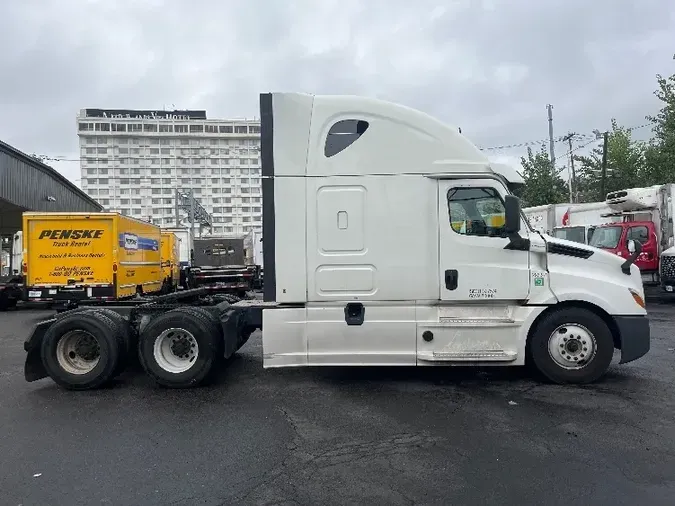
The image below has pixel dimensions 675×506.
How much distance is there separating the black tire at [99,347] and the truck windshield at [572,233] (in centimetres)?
1596

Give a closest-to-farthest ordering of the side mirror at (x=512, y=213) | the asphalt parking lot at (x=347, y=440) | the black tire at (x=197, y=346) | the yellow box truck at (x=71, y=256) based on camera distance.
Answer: the asphalt parking lot at (x=347, y=440) < the side mirror at (x=512, y=213) < the black tire at (x=197, y=346) < the yellow box truck at (x=71, y=256)

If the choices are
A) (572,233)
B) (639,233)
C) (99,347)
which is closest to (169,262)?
(572,233)

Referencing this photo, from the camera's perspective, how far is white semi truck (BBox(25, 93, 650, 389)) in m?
6.08

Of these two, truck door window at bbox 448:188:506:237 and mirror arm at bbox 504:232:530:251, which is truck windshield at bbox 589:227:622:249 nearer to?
mirror arm at bbox 504:232:530:251

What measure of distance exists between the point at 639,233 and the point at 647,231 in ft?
0.78

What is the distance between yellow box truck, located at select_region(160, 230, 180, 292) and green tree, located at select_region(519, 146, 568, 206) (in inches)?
835

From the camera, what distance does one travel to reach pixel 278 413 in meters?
5.49

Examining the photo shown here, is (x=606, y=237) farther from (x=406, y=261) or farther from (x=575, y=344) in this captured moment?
(x=406, y=261)

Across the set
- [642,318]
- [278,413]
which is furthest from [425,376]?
[642,318]

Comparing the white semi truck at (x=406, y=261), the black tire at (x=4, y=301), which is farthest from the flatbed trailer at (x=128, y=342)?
the black tire at (x=4, y=301)

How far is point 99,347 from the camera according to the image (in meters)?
6.47

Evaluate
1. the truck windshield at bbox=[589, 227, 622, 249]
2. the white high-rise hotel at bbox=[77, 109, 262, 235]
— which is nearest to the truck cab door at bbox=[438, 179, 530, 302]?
the truck windshield at bbox=[589, 227, 622, 249]

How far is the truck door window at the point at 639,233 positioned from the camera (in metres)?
16.6

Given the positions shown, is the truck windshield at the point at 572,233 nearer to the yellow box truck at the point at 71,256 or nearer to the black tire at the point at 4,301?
the yellow box truck at the point at 71,256
